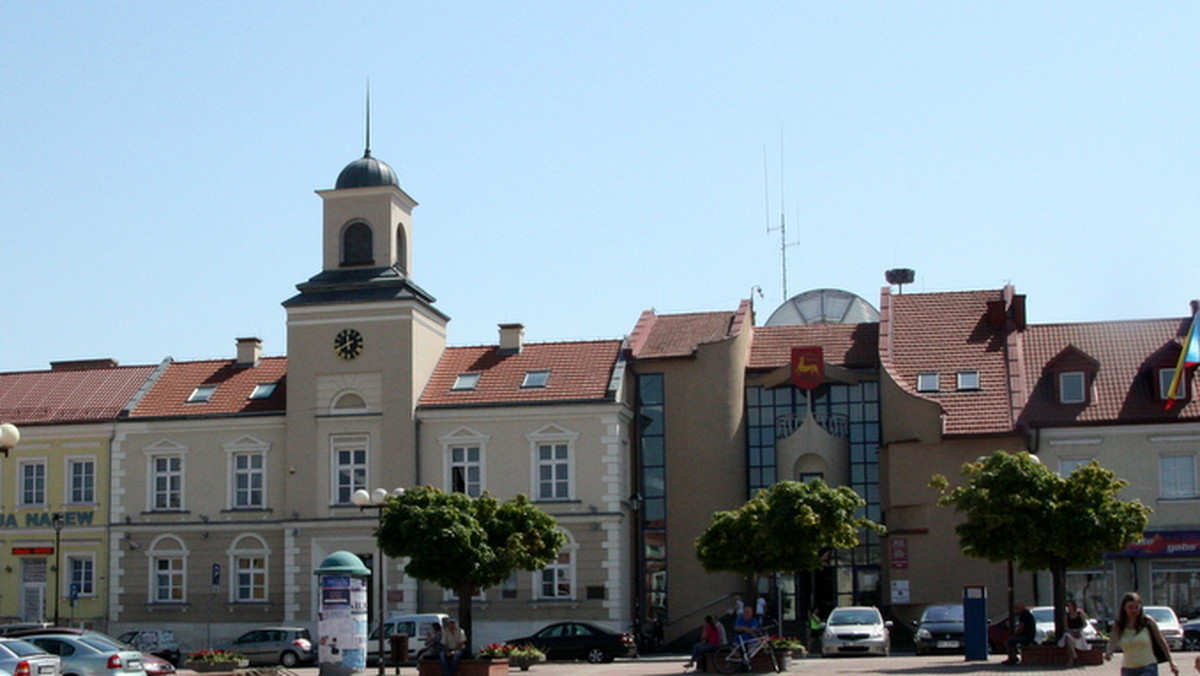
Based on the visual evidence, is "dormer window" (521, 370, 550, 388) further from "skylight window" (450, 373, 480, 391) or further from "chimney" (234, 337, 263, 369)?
"chimney" (234, 337, 263, 369)

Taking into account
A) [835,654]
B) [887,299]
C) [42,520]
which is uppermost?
[887,299]

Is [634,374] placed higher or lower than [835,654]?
higher

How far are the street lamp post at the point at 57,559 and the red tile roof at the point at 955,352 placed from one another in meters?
Answer: 26.9

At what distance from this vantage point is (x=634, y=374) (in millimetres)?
52125

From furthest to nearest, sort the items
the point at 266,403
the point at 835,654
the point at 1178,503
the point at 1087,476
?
1. the point at 266,403
2. the point at 1178,503
3. the point at 835,654
4. the point at 1087,476

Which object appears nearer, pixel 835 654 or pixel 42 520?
pixel 835 654

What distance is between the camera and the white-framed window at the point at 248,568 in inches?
2016

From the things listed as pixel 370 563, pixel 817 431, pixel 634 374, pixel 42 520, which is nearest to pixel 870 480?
pixel 817 431

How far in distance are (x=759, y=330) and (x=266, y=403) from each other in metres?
17.2

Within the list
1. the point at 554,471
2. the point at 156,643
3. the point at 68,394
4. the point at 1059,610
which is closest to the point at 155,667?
the point at 156,643

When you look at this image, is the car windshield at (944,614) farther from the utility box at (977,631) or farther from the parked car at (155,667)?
the parked car at (155,667)

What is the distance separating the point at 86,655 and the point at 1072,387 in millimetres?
30801

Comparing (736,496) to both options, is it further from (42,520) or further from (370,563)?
(42,520)

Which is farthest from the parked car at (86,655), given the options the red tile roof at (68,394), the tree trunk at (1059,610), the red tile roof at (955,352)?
the red tile roof at (955,352)
